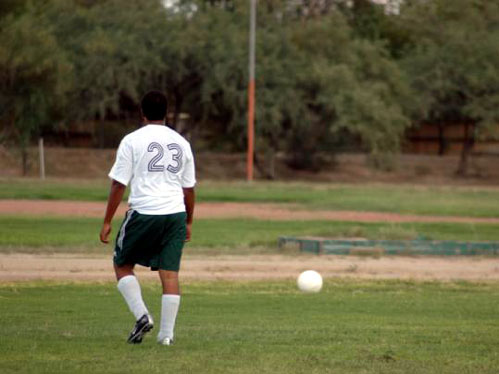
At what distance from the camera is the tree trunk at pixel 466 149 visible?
2389 inches

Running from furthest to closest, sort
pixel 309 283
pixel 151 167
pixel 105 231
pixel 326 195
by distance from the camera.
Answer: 1. pixel 326 195
2. pixel 309 283
3. pixel 105 231
4. pixel 151 167

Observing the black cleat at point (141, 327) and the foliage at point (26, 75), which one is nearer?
the black cleat at point (141, 327)

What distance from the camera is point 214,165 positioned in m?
58.2

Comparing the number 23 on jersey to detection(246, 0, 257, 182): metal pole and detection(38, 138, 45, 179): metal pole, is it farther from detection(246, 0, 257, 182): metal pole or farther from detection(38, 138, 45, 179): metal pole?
detection(38, 138, 45, 179): metal pole

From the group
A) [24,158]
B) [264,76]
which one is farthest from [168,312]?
[264,76]

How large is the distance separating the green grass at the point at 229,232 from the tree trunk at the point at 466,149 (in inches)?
1131

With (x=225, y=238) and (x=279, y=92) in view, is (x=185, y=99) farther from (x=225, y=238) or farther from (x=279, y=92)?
(x=225, y=238)

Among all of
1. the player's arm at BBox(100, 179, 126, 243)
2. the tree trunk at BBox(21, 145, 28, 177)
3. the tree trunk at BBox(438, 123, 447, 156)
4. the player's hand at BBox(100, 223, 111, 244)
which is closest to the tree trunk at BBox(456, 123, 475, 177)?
the tree trunk at BBox(438, 123, 447, 156)

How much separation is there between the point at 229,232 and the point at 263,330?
16764mm

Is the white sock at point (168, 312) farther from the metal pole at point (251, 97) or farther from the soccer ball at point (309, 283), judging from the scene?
the metal pole at point (251, 97)

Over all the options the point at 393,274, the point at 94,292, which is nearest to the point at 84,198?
the point at 393,274

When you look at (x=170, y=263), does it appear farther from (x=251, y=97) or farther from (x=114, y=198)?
(x=251, y=97)

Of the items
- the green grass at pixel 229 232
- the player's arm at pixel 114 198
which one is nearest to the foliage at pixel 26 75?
the green grass at pixel 229 232

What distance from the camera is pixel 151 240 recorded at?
966 cm
